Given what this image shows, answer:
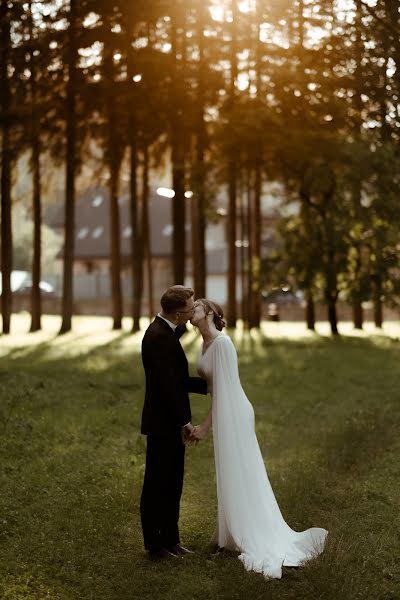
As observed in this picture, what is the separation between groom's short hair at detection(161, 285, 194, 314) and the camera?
7.70m

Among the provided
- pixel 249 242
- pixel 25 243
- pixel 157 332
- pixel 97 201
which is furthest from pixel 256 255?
pixel 25 243

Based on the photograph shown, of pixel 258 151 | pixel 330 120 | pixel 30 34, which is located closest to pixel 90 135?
pixel 30 34

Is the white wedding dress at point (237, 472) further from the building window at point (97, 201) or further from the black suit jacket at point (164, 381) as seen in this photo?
the building window at point (97, 201)

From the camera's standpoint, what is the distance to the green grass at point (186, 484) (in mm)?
7461

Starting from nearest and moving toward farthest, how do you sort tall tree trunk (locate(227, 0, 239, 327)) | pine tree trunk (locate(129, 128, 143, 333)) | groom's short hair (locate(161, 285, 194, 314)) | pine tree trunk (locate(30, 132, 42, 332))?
1. groom's short hair (locate(161, 285, 194, 314))
2. tall tree trunk (locate(227, 0, 239, 327))
3. pine tree trunk (locate(30, 132, 42, 332))
4. pine tree trunk (locate(129, 128, 143, 333))

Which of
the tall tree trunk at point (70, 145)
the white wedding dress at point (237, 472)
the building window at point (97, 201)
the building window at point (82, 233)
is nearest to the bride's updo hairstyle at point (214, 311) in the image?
the white wedding dress at point (237, 472)

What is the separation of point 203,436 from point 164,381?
62 centimetres

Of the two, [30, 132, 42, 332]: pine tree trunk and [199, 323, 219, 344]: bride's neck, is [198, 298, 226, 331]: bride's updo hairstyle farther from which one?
[30, 132, 42, 332]: pine tree trunk

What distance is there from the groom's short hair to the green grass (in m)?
2.20

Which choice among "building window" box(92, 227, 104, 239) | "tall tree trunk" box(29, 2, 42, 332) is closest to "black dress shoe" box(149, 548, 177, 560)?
"tall tree trunk" box(29, 2, 42, 332)

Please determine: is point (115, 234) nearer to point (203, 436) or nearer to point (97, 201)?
point (203, 436)

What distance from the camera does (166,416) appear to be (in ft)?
25.8

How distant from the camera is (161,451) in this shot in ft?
26.0

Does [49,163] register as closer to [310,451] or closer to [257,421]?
[257,421]
